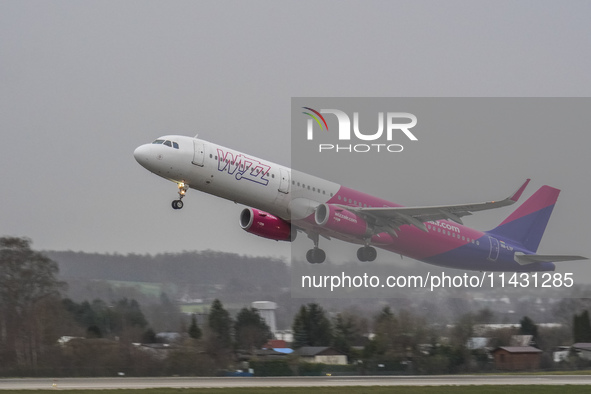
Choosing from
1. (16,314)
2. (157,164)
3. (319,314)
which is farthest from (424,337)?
(16,314)

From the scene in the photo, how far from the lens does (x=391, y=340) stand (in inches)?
1743

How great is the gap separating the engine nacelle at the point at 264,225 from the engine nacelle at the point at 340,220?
92.9 inches

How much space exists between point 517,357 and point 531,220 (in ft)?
19.4

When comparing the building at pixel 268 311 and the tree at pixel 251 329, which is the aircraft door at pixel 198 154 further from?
the tree at pixel 251 329

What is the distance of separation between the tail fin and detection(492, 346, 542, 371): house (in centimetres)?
437

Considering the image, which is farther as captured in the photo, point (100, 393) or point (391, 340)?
point (391, 340)

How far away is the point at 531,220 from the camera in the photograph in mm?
45938

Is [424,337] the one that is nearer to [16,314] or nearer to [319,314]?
[319,314]

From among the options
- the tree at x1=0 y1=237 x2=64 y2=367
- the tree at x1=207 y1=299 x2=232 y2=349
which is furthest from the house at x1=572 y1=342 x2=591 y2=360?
the tree at x1=0 y1=237 x2=64 y2=367

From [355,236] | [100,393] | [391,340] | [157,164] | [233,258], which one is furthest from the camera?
[233,258]

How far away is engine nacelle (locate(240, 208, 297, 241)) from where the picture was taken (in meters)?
40.7

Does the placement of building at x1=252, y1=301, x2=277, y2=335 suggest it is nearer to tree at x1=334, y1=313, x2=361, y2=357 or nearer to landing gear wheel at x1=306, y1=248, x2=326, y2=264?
tree at x1=334, y1=313, x2=361, y2=357

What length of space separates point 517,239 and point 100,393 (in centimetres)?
2056

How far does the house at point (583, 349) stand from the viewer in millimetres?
47312
